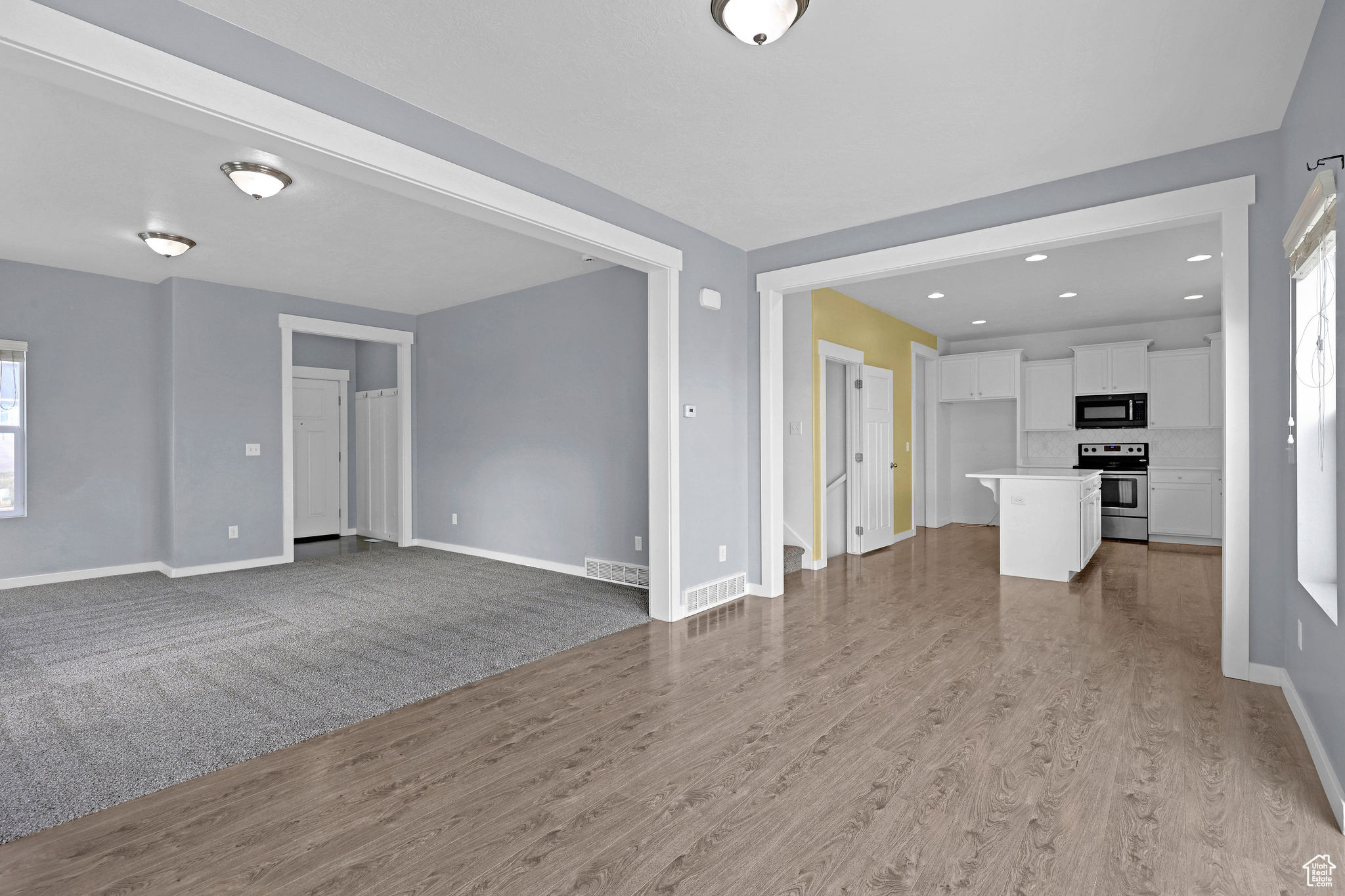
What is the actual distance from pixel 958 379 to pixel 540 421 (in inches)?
227

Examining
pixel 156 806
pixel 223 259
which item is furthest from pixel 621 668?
pixel 223 259

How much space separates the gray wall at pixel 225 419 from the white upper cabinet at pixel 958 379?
774 centimetres

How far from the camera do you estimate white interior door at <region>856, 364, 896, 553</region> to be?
6895mm

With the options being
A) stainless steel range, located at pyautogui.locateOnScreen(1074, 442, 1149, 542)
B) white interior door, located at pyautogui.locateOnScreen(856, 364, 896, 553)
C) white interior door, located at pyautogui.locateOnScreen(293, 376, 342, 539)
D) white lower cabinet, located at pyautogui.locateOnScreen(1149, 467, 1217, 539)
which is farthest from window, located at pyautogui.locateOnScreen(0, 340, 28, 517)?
white lower cabinet, located at pyautogui.locateOnScreen(1149, 467, 1217, 539)

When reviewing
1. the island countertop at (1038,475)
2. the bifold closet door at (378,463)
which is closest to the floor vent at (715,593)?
the island countertop at (1038,475)

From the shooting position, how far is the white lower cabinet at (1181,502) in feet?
24.1

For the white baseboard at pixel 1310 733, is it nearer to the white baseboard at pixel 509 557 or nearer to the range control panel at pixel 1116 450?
the white baseboard at pixel 509 557

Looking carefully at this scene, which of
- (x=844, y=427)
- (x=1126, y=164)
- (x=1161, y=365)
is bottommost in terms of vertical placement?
(x=844, y=427)

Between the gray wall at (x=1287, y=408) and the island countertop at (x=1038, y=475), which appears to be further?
the island countertop at (x=1038, y=475)

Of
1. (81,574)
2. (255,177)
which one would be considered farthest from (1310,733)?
(81,574)

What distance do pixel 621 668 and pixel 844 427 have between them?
4271mm

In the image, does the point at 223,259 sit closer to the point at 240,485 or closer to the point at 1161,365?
the point at 240,485

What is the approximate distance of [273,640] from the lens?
13.1 ft

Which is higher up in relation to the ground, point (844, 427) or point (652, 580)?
point (844, 427)
